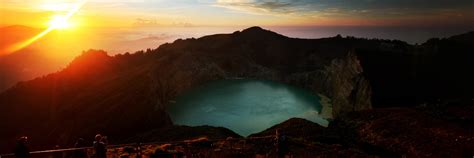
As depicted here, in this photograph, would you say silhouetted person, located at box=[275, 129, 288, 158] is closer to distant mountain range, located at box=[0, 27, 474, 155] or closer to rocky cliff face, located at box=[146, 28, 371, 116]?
distant mountain range, located at box=[0, 27, 474, 155]

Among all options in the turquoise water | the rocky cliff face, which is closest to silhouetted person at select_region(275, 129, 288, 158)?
the turquoise water

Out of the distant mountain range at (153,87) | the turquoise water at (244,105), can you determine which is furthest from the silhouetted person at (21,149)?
the turquoise water at (244,105)

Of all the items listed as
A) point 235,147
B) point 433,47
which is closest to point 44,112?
point 235,147

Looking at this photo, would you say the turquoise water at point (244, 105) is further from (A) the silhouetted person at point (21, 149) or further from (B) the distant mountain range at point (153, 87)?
(A) the silhouetted person at point (21, 149)

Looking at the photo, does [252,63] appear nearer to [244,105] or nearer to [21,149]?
[244,105]

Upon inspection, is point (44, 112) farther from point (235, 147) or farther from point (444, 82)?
point (444, 82)
